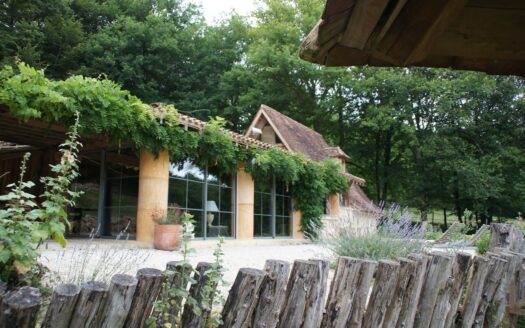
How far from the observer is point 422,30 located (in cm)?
183

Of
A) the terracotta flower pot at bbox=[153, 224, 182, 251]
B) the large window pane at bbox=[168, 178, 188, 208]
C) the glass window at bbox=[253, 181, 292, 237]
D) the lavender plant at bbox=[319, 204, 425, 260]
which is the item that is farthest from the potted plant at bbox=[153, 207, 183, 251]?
the glass window at bbox=[253, 181, 292, 237]

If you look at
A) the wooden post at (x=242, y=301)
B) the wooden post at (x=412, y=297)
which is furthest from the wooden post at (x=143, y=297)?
the wooden post at (x=412, y=297)

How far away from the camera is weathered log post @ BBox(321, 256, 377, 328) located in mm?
2260

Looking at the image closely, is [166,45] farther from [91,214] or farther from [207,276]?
[207,276]

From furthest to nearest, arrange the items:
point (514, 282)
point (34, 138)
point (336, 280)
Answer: point (34, 138)
point (514, 282)
point (336, 280)

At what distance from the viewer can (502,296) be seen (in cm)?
331

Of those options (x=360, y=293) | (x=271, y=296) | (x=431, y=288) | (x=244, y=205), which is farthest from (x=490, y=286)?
(x=244, y=205)

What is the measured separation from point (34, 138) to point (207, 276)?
411 inches

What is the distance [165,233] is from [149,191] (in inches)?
42.2

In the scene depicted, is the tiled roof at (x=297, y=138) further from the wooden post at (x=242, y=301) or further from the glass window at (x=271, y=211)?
the wooden post at (x=242, y=301)

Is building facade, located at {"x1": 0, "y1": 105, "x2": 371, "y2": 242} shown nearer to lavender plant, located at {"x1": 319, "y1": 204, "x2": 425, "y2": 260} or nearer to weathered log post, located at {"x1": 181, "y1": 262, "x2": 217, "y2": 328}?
lavender plant, located at {"x1": 319, "y1": 204, "x2": 425, "y2": 260}

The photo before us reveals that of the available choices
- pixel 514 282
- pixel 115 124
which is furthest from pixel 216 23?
pixel 514 282

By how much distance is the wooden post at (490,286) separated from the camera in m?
3.14

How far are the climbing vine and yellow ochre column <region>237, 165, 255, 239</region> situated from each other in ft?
1.07
